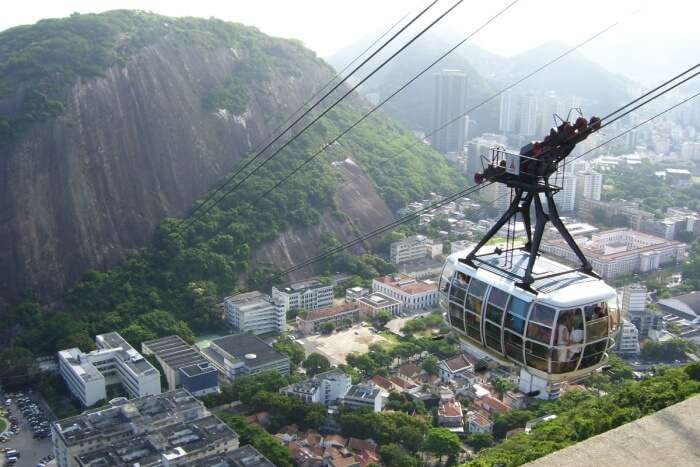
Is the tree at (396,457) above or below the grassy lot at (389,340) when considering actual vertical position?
above

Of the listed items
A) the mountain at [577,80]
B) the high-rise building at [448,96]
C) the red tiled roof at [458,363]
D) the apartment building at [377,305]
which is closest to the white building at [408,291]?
the apartment building at [377,305]

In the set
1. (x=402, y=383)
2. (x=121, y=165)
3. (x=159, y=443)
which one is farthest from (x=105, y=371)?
(x=121, y=165)

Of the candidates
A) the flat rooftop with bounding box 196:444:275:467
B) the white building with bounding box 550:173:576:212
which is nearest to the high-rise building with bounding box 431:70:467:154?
the white building with bounding box 550:173:576:212

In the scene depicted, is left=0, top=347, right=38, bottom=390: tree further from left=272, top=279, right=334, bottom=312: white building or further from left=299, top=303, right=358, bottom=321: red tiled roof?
left=299, top=303, right=358, bottom=321: red tiled roof

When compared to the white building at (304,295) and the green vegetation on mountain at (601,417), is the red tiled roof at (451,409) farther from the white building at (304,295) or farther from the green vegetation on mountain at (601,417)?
the white building at (304,295)

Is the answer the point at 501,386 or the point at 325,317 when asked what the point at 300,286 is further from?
the point at 501,386

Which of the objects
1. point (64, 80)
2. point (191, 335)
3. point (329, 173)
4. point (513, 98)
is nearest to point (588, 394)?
point (191, 335)
